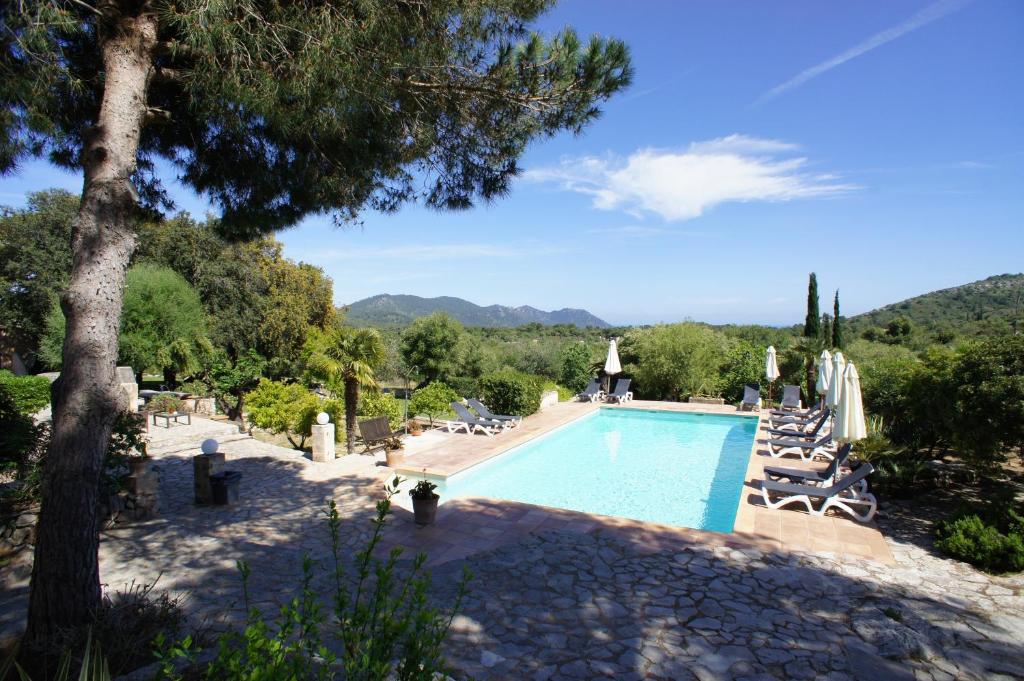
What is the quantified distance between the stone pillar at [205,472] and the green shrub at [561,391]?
448 inches

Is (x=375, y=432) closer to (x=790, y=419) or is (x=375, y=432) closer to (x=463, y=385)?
(x=463, y=385)

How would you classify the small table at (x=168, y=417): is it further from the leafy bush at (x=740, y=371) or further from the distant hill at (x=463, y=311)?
the distant hill at (x=463, y=311)

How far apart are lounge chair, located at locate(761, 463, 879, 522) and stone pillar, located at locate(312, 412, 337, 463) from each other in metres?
7.08

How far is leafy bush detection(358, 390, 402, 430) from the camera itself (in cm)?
1186

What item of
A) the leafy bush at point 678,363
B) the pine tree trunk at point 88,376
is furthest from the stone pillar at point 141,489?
the leafy bush at point 678,363

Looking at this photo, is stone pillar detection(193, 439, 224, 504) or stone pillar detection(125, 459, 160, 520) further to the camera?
stone pillar detection(193, 439, 224, 504)

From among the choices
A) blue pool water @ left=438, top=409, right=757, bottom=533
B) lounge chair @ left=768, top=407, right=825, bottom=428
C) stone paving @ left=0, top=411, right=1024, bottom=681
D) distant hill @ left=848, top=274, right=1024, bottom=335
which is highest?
distant hill @ left=848, top=274, right=1024, bottom=335

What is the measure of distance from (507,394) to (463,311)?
104445mm

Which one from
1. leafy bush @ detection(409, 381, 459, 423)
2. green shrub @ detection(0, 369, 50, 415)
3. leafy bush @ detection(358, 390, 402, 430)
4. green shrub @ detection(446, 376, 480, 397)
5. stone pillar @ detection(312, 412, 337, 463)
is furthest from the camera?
green shrub @ detection(446, 376, 480, 397)

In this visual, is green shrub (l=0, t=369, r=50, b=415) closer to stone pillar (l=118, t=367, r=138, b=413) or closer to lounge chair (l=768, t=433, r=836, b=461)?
stone pillar (l=118, t=367, r=138, b=413)

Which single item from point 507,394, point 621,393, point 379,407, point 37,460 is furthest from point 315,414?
point 621,393

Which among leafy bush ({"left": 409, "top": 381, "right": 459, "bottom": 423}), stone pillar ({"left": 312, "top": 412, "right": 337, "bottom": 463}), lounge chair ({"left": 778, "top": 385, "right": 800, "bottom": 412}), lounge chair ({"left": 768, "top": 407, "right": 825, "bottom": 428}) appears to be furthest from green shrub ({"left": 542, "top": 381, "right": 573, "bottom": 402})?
stone pillar ({"left": 312, "top": 412, "right": 337, "bottom": 463})

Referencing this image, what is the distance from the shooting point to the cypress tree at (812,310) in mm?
22859

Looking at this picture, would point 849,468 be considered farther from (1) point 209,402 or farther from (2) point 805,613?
(1) point 209,402
